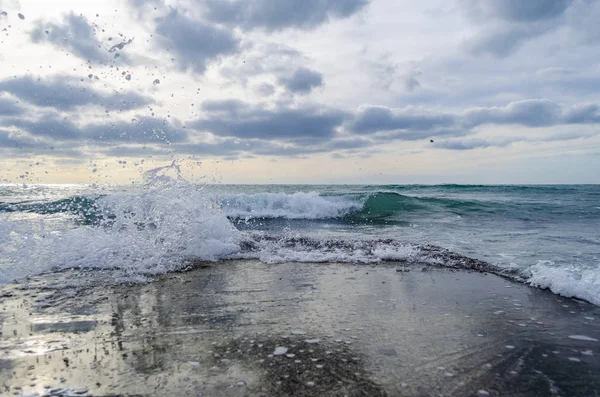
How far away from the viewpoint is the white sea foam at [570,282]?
4.70 meters

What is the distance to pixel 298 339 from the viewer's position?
10.8ft

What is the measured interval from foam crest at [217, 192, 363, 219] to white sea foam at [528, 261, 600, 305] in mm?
12697

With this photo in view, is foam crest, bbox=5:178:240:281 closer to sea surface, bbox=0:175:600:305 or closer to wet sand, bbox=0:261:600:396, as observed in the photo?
sea surface, bbox=0:175:600:305

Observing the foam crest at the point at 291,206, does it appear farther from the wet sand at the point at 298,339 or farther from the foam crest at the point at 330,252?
the wet sand at the point at 298,339

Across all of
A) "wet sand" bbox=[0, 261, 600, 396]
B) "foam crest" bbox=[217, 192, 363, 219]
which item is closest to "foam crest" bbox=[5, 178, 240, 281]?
"wet sand" bbox=[0, 261, 600, 396]

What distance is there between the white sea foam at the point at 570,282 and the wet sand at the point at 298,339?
190mm

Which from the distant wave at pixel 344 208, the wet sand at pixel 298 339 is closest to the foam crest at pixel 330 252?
the wet sand at pixel 298 339

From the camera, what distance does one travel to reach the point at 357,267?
6383 millimetres

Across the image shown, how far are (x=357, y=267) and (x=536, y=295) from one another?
2.55m

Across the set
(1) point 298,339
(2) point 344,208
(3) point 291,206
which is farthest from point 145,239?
(2) point 344,208

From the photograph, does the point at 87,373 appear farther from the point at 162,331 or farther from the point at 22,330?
the point at 22,330

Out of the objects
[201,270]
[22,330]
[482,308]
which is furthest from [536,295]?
[22,330]

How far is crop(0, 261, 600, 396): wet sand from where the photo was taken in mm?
2539

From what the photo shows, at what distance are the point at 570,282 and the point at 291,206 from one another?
49.4ft
